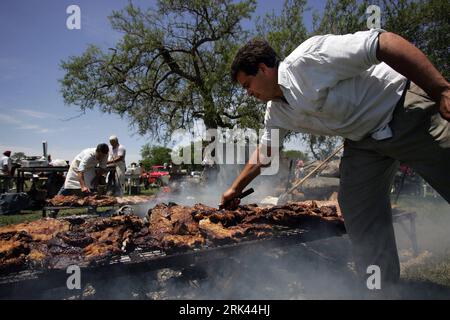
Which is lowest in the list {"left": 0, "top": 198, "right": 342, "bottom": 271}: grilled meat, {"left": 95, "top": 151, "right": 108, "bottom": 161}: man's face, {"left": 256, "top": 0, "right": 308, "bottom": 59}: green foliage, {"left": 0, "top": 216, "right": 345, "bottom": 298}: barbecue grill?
{"left": 0, "top": 216, "right": 345, "bottom": 298}: barbecue grill

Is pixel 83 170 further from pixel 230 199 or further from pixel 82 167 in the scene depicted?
pixel 230 199

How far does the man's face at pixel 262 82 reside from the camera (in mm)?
2627

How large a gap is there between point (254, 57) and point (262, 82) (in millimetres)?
218

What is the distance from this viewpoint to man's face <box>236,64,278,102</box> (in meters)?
2.63

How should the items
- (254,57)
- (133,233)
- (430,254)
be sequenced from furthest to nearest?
(430,254), (133,233), (254,57)

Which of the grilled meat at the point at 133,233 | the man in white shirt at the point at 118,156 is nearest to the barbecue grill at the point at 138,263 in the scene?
the grilled meat at the point at 133,233

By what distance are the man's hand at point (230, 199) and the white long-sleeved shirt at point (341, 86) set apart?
1245mm

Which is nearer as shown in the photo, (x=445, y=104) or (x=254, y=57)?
(x=445, y=104)

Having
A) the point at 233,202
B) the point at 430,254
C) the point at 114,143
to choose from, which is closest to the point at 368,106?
the point at 233,202

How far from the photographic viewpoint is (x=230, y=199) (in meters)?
3.59

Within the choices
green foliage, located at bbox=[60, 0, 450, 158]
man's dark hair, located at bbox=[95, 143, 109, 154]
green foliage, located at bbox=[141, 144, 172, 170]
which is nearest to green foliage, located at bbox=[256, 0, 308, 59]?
green foliage, located at bbox=[60, 0, 450, 158]

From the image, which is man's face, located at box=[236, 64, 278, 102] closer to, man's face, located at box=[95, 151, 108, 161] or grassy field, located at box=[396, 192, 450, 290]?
grassy field, located at box=[396, 192, 450, 290]

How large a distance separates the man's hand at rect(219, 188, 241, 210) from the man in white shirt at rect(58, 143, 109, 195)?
5.36 m

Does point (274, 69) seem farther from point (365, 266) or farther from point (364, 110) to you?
point (365, 266)
